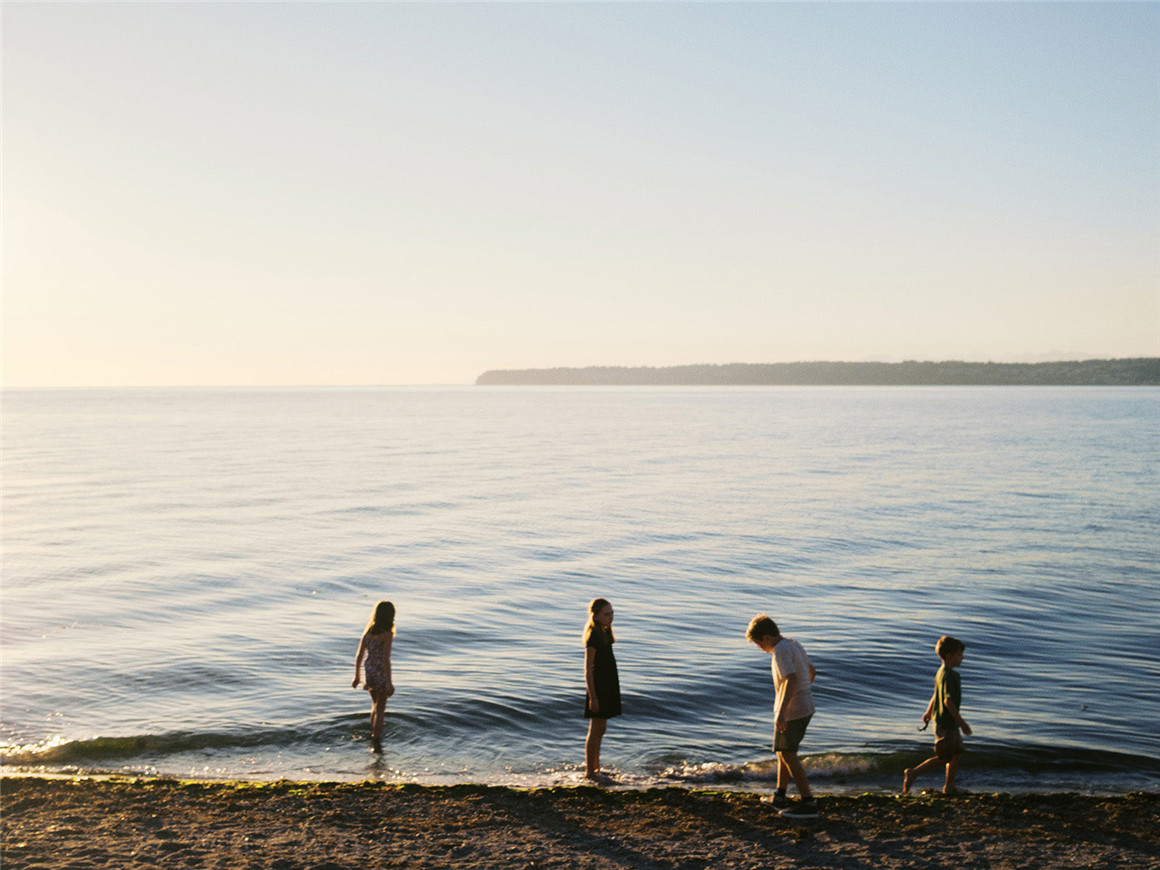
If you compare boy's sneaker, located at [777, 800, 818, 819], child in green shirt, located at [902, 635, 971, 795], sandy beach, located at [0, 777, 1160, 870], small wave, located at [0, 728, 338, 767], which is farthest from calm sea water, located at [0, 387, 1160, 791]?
boy's sneaker, located at [777, 800, 818, 819]

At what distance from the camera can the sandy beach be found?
8320 millimetres

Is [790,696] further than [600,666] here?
No

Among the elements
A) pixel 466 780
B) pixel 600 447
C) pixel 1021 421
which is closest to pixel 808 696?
pixel 466 780

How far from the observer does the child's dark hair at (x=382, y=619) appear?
12094 millimetres

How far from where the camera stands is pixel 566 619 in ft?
66.7

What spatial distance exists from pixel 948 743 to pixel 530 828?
4711 mm

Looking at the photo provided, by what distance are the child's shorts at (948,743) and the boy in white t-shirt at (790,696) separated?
1786mm

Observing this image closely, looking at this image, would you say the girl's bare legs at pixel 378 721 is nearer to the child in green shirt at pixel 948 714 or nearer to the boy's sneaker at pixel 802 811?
the boy's sneaker at pixel 802 811

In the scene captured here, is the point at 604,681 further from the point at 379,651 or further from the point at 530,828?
the point at 379,651

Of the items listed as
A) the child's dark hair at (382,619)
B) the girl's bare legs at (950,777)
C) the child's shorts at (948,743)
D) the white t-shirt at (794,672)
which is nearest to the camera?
the white t-shirt at (794,672)

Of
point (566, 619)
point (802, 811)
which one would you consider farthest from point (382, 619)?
point (566, 619)

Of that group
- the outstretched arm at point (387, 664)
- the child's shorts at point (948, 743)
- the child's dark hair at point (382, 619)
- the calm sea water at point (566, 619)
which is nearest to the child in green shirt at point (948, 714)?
the child's shorts at point (948, 743)

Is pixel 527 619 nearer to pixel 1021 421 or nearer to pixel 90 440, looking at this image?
pixel 90 440

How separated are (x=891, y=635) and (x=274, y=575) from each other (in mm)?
15553
